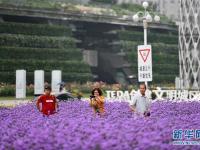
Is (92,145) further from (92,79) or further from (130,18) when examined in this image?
(130,18)

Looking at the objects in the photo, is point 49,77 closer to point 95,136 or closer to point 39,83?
point 39,83

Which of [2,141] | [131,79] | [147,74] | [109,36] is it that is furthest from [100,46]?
[2,141]

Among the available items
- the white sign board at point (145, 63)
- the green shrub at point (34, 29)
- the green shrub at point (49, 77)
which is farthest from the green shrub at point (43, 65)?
the white sign board at point (145, 63)

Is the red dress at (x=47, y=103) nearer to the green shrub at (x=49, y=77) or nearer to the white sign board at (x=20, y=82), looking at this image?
the white sign board at (x=20, y=82)

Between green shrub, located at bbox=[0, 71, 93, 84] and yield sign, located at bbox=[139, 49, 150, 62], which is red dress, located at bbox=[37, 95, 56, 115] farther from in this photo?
green shrub, located at bbox=[0, 71, 93, 84]

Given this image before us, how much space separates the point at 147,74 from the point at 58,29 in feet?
125

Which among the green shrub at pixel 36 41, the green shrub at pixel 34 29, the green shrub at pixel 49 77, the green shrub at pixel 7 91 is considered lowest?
the green shrub at pixel 7 91

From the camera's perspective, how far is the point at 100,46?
68375mm

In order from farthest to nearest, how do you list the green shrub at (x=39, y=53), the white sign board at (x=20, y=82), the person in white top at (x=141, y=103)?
the green shrub at (x=39, y=53)
the white sign board at (x=20, y=82)
the person in white top at (x=141, y=103)

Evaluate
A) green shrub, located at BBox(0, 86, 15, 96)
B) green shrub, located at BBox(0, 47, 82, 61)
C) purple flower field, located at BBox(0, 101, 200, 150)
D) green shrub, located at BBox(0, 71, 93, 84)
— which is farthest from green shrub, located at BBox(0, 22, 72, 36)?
purple flower field, located at BBox(0, 101, 200, 150)

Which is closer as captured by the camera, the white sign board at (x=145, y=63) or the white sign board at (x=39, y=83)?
the white sign board at (x=145, y=63)

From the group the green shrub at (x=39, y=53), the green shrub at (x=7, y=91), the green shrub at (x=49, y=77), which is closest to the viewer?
the green shrub at (x=7, y=91)

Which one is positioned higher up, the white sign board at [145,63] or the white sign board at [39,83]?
the white sign board at [145,63]

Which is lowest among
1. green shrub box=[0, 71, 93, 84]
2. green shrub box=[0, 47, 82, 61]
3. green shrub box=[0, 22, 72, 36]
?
green shrub box=[0, 71, 93, 84]
